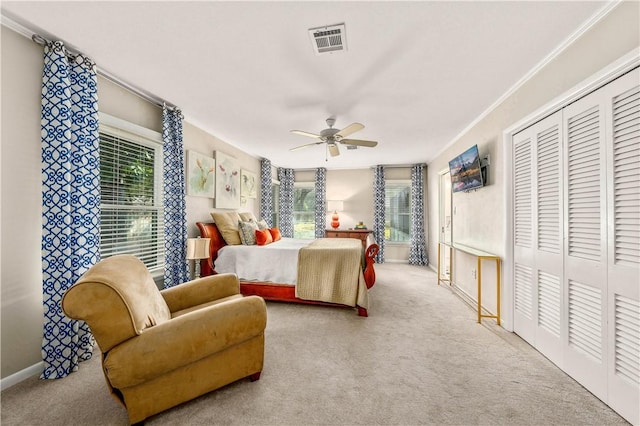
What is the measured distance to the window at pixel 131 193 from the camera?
8.37ft

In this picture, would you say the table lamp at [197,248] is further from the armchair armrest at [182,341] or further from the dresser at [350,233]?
the dresser at [350,233]

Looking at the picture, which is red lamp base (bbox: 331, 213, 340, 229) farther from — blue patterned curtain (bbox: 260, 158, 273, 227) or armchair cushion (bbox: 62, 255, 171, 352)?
armchair cushion (bbox: 62, 255, 171, 352)

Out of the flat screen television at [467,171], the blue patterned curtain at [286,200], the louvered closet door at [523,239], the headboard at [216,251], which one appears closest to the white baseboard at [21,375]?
the headboard at [216,251]

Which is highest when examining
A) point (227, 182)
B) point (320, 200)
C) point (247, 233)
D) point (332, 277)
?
point (227, 182)

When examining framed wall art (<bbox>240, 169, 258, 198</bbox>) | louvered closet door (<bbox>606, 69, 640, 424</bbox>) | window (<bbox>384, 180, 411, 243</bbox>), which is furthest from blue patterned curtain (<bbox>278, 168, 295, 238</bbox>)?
louvered closet door (<bbox>606, 69, 640, 424</bbox>)

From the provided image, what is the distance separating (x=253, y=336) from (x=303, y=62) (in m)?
2.25

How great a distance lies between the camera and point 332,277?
321cm

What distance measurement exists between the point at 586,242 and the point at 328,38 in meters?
2.40

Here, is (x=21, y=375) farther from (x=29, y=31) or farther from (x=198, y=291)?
(x=29, y=31)

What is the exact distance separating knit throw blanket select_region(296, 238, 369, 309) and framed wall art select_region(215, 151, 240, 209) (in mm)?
1919

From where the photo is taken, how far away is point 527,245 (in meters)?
2.47

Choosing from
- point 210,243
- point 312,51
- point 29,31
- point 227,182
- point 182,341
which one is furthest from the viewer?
point 227,182

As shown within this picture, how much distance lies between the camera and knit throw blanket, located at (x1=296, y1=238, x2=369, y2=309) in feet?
10.3

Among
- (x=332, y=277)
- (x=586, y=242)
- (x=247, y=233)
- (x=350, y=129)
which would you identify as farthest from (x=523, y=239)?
(x=247, y=233)
